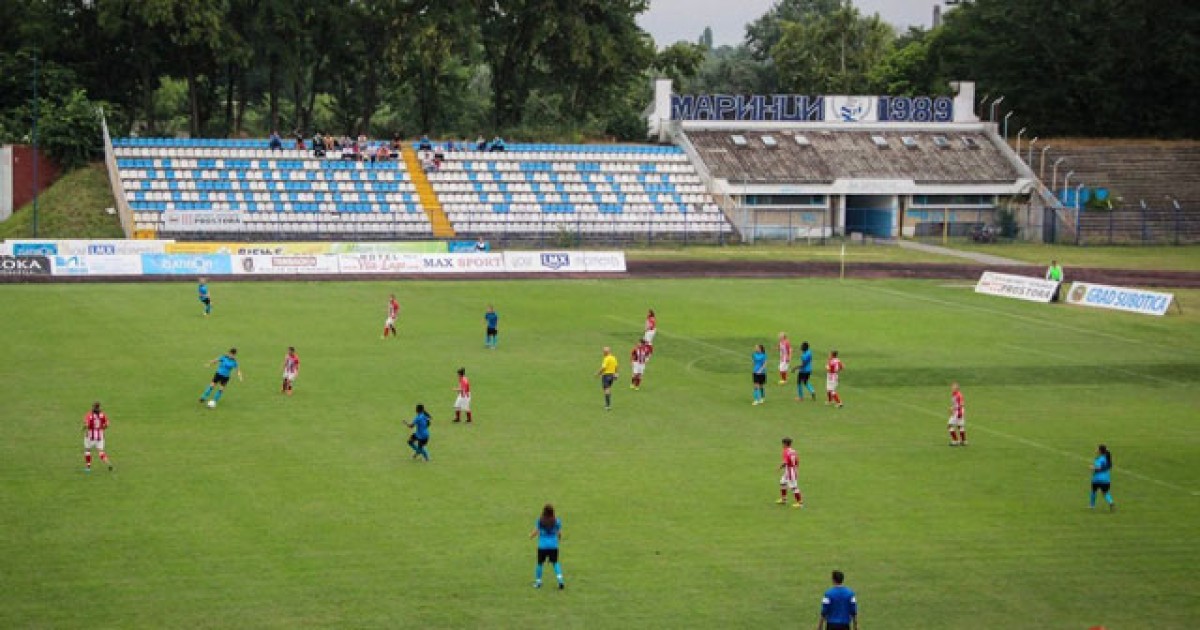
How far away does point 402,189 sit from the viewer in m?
87.7

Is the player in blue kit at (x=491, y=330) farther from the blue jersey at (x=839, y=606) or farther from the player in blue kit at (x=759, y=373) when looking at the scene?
the blue jersey at (x=839, y=606)

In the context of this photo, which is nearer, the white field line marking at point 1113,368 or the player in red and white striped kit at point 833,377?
the player in red and white striped kit at point 833,377

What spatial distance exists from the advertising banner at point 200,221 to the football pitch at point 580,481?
84.5 feet

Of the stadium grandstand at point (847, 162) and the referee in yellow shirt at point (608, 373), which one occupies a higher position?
the stadium grandstand at point (847, 162)

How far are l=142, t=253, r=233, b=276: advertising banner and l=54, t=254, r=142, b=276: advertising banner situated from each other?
1.63 feet

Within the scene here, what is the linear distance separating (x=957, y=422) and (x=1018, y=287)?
117 ft

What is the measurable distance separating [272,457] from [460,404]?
5.75 meters

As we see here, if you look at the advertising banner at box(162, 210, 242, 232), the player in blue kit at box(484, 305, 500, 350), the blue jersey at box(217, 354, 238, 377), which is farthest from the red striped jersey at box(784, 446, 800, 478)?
the advertising banner at box(162, 210, 242, 232)

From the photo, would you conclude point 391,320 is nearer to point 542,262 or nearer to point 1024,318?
point 542,262

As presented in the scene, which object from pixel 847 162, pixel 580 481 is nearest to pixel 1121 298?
pixel 847 162

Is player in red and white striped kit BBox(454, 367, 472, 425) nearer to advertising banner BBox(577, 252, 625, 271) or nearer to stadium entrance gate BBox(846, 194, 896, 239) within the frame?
advertising banner BBox(577, 252, 625, 271)

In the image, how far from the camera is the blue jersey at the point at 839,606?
779 inches

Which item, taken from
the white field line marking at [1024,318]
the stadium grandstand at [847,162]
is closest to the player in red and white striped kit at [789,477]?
the white field line marking at [1024,318]

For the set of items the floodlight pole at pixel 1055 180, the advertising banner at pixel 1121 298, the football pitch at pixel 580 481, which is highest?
the floodlight pole at pixel 1055 180
